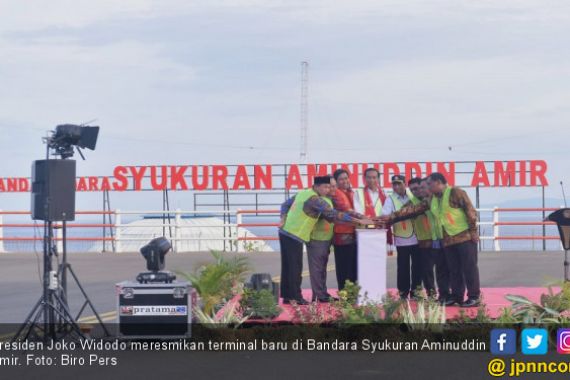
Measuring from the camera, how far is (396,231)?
51.7ft

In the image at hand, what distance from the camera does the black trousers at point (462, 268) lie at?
1462cm

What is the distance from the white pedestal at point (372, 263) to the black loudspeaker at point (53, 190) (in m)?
3.98

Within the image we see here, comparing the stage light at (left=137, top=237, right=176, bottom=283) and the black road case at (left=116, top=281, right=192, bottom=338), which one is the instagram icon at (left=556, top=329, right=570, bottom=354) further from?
the stage light at (left=137, top=237, right=176, bottom=283)

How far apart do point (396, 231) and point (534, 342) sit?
15.4 ft

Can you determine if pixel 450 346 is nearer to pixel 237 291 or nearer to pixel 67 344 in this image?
pixel 237 291

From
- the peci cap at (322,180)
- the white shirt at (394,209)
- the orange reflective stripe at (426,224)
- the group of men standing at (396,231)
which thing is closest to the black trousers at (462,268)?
the group of men standing at (396,231)

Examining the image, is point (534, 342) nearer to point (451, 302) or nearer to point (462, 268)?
point (462, 268)

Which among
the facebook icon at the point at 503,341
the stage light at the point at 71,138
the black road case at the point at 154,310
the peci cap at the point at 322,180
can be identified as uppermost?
the stage light at the point at 71,138

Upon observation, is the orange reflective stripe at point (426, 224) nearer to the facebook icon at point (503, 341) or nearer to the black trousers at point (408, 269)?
the black trousers at point (408, 269)

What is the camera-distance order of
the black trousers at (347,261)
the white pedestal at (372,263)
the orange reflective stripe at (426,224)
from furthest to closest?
1. the black trousers at (347,261)
2. the orange reflective stripe at (426,224)
3. the white pedestal at (372,263)

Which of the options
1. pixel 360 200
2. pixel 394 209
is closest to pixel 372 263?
pixel 394 209

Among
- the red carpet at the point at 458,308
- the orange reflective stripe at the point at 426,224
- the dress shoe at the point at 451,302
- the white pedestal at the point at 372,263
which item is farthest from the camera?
the orange reflective stripe at the point at 426,224

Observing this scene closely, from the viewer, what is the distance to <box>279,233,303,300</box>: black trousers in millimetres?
15359

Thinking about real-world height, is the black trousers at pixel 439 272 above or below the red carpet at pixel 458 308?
above
